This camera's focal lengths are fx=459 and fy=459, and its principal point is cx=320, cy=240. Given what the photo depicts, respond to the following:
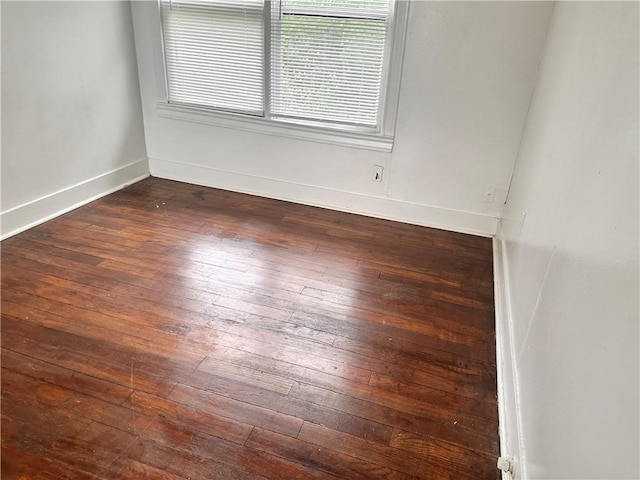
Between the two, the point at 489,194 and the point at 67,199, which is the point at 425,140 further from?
the point at 67,199

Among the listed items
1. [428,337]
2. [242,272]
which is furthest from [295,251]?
[428,337]

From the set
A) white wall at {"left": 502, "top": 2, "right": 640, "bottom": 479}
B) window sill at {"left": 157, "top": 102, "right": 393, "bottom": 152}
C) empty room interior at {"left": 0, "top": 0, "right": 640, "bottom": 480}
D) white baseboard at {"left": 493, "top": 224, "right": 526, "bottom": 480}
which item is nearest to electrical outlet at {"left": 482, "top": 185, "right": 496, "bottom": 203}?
empty room interior at {"left": 0, "top": 0, "right": 640, "bottom": 480}

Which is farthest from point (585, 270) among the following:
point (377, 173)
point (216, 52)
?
point (216, 52)

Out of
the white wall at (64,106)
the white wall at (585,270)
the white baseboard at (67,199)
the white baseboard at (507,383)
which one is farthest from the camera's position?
the white baseboard at (67,199)

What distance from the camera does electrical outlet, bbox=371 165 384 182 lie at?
3169 mm

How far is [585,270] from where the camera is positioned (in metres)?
1.07

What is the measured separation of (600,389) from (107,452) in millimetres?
1413

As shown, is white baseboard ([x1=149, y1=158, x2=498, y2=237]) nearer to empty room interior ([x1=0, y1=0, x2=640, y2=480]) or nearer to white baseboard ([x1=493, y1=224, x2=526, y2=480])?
empty room interior ([x1=0, y1=0, x2=640, y2=480])

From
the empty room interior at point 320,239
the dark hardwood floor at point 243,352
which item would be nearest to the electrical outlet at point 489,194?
the empty room interior at point 320,239

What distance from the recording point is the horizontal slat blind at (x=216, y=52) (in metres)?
3.09

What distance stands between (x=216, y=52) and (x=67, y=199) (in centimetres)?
143

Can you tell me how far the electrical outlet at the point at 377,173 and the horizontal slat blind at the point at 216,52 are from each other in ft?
3.05

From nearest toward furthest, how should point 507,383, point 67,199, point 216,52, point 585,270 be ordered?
point 585,270, point 507,383, point 67,199, point 216,52

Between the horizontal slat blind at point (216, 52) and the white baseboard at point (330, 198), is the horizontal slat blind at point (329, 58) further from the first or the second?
the white baseboard at point (330, 198)
